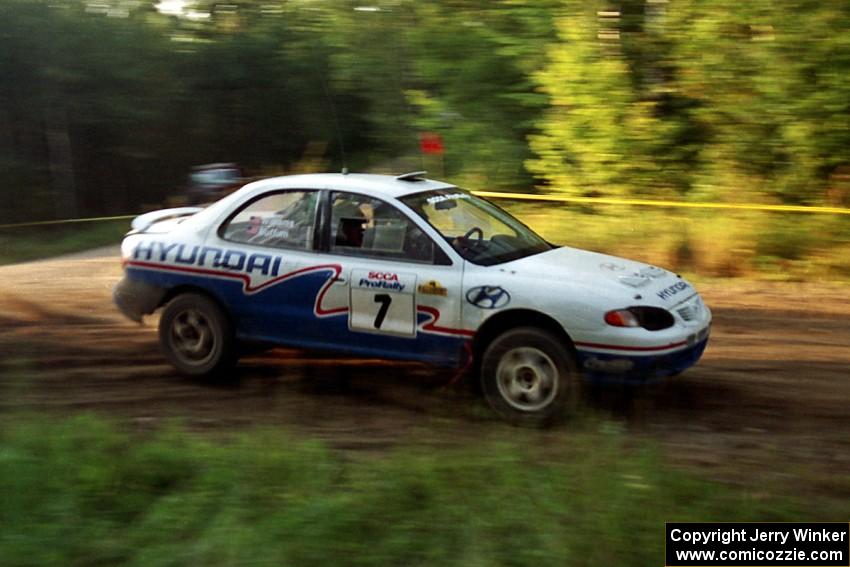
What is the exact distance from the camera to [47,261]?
50.2 ft

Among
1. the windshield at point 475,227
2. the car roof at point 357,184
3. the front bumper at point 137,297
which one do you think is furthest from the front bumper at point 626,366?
the front bumper at point 137,297

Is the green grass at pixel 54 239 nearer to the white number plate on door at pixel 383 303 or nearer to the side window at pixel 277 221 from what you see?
the side window at pixel 277 221

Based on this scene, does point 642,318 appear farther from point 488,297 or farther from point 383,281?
point 383,281

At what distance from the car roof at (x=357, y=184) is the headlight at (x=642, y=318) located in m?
1.87

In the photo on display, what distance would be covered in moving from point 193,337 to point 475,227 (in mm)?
2359

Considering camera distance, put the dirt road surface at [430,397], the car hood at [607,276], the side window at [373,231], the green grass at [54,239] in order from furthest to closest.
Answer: the green grass at [54,239]
the side window at [373,231]
the car hood at [607,276]
the dirt road surface at [430,397]

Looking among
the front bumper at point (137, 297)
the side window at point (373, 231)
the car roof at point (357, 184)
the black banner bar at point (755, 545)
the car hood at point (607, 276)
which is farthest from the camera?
the front bumper at point (137, 297)

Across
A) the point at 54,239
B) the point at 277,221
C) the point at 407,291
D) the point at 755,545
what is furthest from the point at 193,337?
the point at 54,239

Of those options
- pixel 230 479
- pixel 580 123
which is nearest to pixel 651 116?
pixel 580 123

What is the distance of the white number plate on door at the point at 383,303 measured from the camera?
23.3 ft

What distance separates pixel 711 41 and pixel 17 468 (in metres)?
11.7

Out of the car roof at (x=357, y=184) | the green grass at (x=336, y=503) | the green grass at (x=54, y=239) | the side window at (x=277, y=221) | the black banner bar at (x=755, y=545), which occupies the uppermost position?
the car roof at (x=357, y=184)

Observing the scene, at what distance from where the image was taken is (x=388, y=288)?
7141 mm

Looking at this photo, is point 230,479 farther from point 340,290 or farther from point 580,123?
point 580,123
